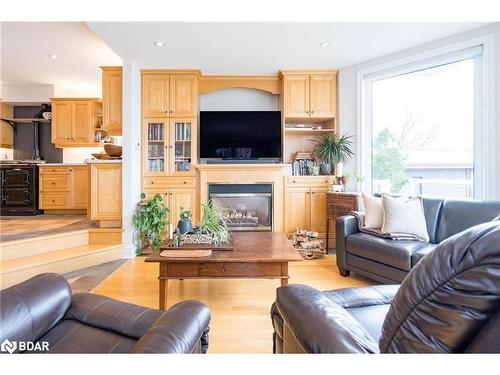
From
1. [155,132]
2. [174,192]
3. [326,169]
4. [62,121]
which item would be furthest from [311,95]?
[62,121]

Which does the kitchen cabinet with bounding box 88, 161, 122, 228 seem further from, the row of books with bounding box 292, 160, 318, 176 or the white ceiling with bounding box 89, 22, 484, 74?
the row of books with bounding box 292, 160, 318, 176

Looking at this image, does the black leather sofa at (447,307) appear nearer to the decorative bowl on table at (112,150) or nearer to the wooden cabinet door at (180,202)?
the wooden cabinet door at (180,202)

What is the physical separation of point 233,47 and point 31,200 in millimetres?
4400

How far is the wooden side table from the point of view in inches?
130

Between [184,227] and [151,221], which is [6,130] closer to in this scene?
[151,221]

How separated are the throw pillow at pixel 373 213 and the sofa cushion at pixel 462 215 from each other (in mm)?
514

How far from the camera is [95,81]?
4.93 meters

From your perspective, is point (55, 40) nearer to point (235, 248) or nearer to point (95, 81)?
point (95, 81)

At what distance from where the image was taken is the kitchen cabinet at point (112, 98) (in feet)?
12.0

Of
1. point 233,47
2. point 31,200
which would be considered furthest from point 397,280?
point 31,200

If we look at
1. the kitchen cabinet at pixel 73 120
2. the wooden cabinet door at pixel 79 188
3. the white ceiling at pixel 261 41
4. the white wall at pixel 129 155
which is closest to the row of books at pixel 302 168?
the white ceiling at pixel 261 41

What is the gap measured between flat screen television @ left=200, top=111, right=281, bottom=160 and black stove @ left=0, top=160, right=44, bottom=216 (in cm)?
322

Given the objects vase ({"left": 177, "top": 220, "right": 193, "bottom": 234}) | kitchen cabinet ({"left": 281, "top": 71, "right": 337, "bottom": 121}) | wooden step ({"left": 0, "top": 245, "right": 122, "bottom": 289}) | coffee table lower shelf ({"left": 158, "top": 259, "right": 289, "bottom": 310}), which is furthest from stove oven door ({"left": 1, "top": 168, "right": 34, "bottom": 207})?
kitchen cabinet ({"left": 281, "top": 71, "right": 337, "bottom": 121})

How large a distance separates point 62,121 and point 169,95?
2712 millimetres
